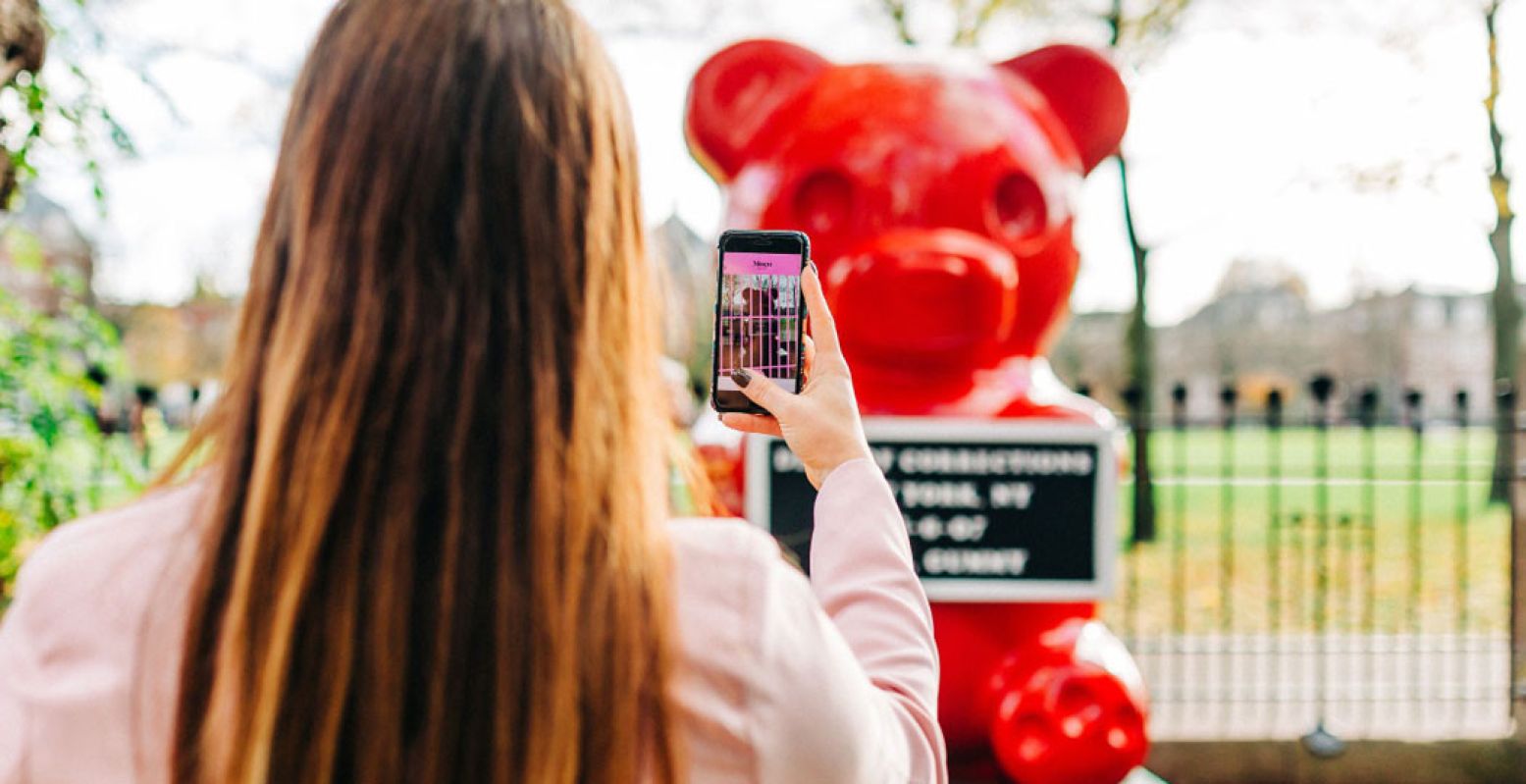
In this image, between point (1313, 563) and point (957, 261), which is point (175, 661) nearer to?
point (957, 261)

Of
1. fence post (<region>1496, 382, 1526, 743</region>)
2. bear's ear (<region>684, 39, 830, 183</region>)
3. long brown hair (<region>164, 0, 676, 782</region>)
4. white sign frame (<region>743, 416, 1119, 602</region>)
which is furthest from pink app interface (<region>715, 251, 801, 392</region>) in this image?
fence post (<region>1496, 382, 1526, 743</region>)

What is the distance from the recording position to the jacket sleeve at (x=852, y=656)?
804mm

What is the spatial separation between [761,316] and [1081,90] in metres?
2.55

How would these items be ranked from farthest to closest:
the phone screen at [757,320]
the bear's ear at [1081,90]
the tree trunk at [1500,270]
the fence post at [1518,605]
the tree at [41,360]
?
the tree trunk at [1500,270]
the fence post at [1518,605]
the bear's ear at [1081,90]
the tree at [41,360]
the phone screen at [757,320]

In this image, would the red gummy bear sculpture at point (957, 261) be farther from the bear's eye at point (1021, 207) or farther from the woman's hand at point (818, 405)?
the woman's hand at point (818, 405)

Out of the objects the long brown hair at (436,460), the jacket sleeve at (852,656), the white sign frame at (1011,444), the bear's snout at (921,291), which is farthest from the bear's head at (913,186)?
the long brown hair at (436,460)

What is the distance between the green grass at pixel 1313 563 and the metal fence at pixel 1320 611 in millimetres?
28

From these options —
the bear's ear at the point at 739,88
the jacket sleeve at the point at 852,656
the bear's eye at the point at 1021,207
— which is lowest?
the jacket sleeve at the point at 852,656

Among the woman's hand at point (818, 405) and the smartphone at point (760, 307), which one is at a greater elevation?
the smartphone at point (760, 307)

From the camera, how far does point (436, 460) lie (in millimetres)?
794

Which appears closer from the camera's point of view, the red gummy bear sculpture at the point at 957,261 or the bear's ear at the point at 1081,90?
the red gummy bear sculpture at the point at 957,261

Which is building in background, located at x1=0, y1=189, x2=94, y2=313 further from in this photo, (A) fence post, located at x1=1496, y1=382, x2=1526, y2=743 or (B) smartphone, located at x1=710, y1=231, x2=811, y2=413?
(A) fence post, located at x1=1496, y1=382, x2=1526, y2=743

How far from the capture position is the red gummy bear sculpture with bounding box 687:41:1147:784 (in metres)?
2.92

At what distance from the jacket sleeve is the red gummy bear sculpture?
190 cm
